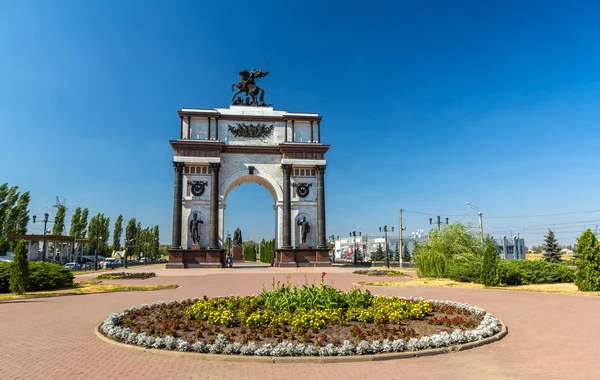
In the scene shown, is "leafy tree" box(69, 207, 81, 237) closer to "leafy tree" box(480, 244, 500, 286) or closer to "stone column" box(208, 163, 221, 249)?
"stone column" box(208, 163, 221, 249)

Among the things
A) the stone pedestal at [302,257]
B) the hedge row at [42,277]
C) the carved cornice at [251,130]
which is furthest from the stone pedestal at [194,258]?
the hedge row at [42,277]

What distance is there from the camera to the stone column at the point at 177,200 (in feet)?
133

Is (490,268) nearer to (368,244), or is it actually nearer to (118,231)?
(118,231)

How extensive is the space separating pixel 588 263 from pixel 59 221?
87331 mm

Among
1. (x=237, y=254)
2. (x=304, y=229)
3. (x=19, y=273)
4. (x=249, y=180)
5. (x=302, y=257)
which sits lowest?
(x=237, y=254)

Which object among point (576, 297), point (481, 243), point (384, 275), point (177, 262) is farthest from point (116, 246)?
point (576, 297)

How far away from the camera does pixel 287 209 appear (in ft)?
140

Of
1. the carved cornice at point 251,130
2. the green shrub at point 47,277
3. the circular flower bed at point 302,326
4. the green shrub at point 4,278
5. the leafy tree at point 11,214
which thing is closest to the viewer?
the circular flower bed at point 302,326

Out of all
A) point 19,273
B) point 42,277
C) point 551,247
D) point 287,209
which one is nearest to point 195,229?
point 287,209

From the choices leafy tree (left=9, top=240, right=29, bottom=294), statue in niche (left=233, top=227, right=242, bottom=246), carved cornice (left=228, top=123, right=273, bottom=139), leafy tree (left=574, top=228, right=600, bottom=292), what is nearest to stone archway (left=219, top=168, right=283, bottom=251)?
carved cornice (left=228, top=123, right=273, bottom=139)

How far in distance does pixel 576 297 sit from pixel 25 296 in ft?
78.2

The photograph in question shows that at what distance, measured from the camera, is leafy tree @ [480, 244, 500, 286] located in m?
20.9

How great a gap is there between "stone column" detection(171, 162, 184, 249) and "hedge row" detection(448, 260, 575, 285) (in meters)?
27.4

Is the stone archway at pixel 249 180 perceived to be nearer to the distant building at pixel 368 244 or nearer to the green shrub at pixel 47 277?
the green shrub at pixel 47 277
